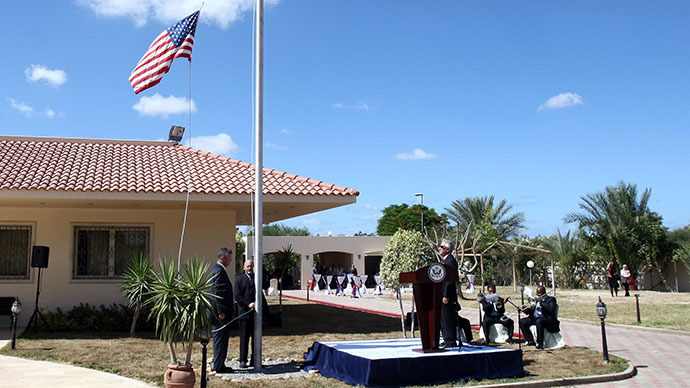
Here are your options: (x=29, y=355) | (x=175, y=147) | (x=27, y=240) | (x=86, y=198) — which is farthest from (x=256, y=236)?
(x=175, y=147)

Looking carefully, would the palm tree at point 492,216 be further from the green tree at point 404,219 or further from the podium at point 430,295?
the podium at point 430,295

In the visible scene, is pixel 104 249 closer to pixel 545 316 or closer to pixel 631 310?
pixel 545 316

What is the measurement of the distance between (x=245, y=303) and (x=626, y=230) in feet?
102

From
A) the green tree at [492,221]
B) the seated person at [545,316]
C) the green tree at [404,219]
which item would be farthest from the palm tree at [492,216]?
the seated person at [545,316]

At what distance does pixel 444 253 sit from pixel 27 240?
11324 millimetres

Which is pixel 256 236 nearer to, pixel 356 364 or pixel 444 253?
pixel 356 364

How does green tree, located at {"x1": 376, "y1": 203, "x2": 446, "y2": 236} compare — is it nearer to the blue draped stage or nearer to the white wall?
the white wall

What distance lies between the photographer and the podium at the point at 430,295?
367 inches

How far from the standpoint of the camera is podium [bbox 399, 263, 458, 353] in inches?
367

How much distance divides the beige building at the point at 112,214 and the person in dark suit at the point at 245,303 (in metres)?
4.33

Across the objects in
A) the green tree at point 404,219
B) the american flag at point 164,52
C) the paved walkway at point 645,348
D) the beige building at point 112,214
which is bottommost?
the paved walkway at point 645,348

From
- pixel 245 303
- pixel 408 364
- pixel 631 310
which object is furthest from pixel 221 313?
pixel 631 310

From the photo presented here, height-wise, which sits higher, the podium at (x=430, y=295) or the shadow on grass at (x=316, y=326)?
the podium at (x=430, y=295)

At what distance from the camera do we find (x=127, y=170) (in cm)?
1573
